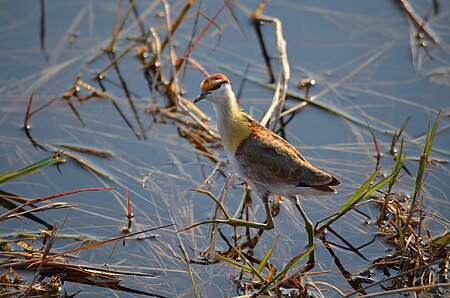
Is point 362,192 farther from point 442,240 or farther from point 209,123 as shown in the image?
point 209,123

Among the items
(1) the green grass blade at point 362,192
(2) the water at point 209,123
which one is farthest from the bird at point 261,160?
(2) the water at point 209,123

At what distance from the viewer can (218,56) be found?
26.6 feet

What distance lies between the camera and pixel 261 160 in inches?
217

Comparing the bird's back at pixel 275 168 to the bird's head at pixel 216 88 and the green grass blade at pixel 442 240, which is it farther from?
the green grass blade at pixel 442 240

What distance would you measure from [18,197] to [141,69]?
2298 mm

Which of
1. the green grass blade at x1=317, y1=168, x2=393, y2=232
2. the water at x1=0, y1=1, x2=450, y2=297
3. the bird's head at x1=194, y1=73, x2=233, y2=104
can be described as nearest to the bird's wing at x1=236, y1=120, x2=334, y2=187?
the green grass blade at x1=317, y1=168, x2=393, y2=232

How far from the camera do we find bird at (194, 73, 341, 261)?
5.45 m

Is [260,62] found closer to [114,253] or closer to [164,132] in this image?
[164,132]

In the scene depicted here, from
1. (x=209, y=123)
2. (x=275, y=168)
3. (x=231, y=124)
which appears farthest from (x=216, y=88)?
(x=209, y=123)

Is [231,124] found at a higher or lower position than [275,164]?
higher

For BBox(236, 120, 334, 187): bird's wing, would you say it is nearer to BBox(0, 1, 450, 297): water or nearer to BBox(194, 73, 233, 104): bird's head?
BBox(194, 73, 233, 104): bird's head

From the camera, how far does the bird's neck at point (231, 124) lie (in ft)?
18.6

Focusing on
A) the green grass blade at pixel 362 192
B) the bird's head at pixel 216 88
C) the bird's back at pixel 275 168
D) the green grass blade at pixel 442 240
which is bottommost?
the green grass blade at pixel 442 240

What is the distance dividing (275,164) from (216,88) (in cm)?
77
